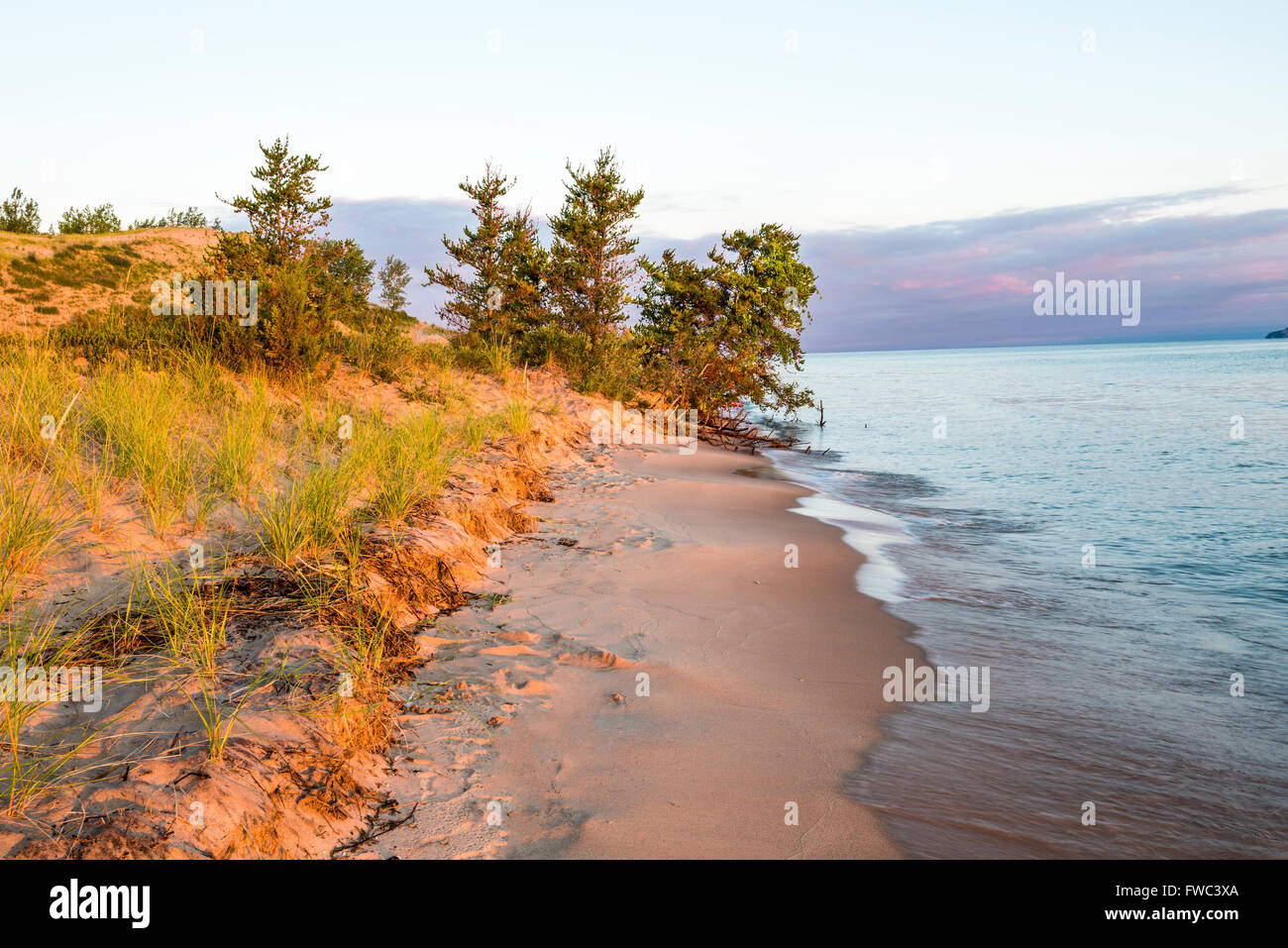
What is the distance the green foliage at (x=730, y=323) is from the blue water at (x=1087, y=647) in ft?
19.3

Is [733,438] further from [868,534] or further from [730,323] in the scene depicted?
[868,534]

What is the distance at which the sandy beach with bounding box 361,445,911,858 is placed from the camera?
114 inches

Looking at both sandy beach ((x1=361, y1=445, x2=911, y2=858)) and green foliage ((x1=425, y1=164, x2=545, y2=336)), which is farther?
green foliage ((x1=425, y1=164, x2=545, y2=336))

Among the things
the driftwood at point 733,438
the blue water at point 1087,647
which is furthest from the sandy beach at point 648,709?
the driftwood at point 733,438

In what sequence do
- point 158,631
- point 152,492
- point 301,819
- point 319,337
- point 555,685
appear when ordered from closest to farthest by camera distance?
point 301,819, point 158,631, point 555,685, point 152,492, point 319,337

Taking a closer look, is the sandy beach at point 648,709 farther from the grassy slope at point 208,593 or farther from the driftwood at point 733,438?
the driftwood at point 733,438

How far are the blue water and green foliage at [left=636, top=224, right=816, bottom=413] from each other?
587 cm

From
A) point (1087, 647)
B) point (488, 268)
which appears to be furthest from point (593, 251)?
point (1087, 647)

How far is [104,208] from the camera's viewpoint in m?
45.6

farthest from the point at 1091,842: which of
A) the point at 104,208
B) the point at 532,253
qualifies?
the point at 104,208

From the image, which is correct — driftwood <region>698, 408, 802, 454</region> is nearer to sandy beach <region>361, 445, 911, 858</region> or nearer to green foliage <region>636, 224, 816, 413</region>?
green foliage <region>636, 224, 816, 413</region>

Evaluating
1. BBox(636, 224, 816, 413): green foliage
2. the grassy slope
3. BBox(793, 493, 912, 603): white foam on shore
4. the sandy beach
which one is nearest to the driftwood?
BBox(636, 224, 816, 413): green foliage
